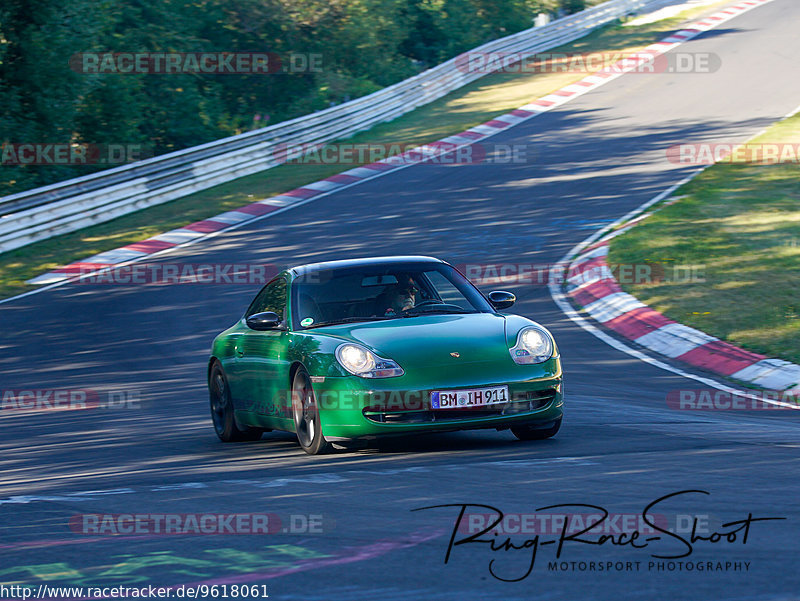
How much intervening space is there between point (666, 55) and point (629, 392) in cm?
3059

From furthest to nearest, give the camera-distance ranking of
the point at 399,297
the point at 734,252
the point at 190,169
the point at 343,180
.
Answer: the point at 190,169, the point at 343,180, the point at 734,252, the point at 399,297

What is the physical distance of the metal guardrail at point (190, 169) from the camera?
2269 centimetres

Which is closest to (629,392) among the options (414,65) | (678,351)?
(678,351)

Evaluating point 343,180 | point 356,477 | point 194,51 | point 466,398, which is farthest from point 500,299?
point 194,51

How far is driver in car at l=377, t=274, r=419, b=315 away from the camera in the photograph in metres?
8.73

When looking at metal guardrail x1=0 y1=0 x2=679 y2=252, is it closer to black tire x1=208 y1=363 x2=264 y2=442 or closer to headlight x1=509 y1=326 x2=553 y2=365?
black tire x1=208 y1=363 x2=264 y2=442

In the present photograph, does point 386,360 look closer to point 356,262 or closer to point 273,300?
point 356,262

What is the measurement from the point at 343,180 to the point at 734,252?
12000 millimetres

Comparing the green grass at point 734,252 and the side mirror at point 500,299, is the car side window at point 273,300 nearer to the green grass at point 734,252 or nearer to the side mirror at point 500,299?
the side mirror at point 500,299

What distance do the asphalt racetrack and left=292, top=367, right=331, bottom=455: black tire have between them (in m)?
0.14

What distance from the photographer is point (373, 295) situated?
8.80m

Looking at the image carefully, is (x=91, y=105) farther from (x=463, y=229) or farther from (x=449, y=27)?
(x=449, y=27)

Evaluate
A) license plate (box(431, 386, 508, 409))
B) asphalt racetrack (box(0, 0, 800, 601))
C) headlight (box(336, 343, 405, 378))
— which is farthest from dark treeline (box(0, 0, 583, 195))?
license plate (box(431, 386, 508, 409))

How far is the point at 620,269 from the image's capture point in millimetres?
16266
